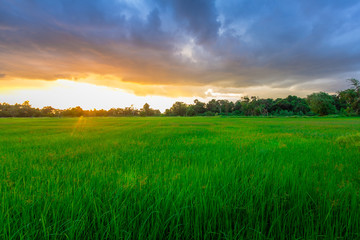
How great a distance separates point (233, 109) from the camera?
11206 centimetres

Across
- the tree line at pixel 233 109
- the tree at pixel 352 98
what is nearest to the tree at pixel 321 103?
the tree line at pixel 233 109

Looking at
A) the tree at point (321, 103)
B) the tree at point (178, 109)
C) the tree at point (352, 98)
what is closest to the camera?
the tree at point (352, 98)

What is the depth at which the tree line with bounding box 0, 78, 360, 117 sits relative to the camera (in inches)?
2490

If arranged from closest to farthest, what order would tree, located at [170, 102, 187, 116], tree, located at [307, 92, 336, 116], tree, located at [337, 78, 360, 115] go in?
tree, located at [337, 78, 360, 115] < tree, located at [307, 92, 336, 116] < tree, located at [170, 102, 187, 116]

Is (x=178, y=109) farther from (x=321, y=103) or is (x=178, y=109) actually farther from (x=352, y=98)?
(x=352, y=98)

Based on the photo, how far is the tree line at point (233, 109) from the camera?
63250mm

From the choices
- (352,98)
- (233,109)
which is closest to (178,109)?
(233,109)

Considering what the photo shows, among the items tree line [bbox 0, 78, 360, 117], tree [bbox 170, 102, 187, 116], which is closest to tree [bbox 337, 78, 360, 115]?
tree line [bbox 0, 78, 360, 117]

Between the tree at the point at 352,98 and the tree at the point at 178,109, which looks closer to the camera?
the tree at the point at 352,98

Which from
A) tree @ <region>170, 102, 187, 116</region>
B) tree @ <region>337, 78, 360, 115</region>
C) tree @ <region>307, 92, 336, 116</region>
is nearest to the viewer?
tree @ <region>337, 78, 360, 115</region>

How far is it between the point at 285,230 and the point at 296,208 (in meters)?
0.32

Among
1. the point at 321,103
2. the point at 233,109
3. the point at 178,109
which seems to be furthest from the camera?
the point at 178,109

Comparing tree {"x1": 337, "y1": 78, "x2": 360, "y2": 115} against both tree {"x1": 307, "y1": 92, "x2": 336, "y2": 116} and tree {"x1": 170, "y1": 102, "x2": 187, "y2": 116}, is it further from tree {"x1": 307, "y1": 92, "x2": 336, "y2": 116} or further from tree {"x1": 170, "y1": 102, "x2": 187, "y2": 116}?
tree {"x1": 170, "y1": 102, "x2": 187, "y2": 116}

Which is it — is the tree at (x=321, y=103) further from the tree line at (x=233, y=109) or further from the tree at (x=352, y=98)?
the tree at (x=352, y=98)
